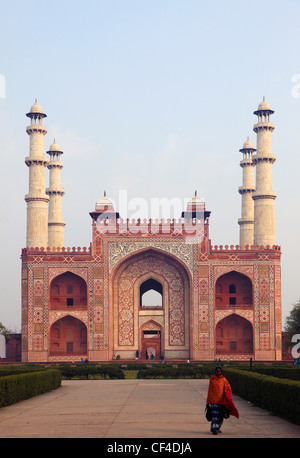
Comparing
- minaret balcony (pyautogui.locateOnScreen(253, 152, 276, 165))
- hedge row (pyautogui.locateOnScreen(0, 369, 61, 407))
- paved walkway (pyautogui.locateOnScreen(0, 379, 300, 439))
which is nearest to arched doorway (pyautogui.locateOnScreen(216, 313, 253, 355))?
minaret balcony (pyautogui.locateOnScreen(253, 152, 276, 165))

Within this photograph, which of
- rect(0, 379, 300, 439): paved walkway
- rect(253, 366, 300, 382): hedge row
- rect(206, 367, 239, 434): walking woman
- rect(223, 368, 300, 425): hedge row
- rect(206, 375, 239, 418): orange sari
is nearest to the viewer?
rect(0, 379, 300, 439): paved walkway

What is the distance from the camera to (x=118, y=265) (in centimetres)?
4216

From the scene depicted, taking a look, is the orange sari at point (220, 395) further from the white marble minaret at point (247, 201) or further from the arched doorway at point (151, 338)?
the white marble minaret at point (247, 201)

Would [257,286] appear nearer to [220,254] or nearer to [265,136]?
[220,254]

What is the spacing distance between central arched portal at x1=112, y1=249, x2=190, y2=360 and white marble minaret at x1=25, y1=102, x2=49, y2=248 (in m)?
5.17

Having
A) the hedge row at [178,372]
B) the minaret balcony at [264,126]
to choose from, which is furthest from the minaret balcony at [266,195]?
the hedge row at [178,372]

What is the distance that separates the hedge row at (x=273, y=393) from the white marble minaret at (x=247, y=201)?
31.1 m

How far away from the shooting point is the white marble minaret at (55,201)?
4972 centimetres

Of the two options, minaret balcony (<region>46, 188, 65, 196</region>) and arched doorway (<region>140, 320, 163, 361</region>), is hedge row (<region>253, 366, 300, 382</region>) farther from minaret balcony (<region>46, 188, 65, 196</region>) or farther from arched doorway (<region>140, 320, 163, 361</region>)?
minaret balcony (<region>46, 188, 65, 196</region>)

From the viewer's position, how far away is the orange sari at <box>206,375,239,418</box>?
1170 centimetres

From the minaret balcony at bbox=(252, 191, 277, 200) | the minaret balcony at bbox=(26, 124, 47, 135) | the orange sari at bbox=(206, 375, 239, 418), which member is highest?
the minaret balcony at bbox=(26, 124, 47, 135)

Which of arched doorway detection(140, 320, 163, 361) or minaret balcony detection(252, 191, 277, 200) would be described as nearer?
arched doorway detection(140, 320, 163, 361)

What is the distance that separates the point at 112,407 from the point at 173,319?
26888 mm

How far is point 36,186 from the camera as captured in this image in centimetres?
4394
